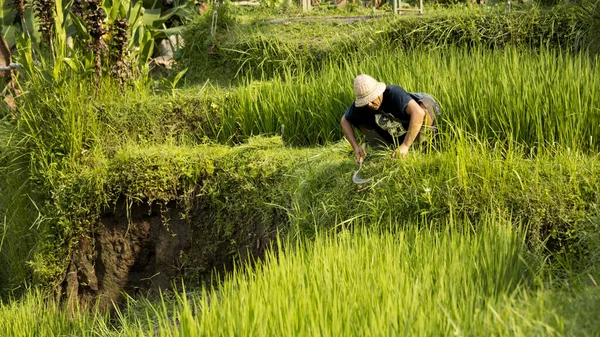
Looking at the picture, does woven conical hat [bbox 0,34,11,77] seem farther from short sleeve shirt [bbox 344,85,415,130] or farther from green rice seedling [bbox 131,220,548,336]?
green rice seedling [bbox 131,220,548,336]

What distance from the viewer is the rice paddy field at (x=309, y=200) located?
12.9 feet

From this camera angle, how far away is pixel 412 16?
855 cm

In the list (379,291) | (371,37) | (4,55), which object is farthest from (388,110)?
(4,55)

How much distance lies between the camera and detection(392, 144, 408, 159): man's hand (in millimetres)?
5656

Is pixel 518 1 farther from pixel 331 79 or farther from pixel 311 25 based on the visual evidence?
pixel 331 79

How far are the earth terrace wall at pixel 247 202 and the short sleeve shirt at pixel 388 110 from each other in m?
0.24

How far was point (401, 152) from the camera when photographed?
5672 millimetres

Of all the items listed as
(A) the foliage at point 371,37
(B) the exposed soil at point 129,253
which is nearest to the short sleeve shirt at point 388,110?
(B) the exposed soil at point 129,253

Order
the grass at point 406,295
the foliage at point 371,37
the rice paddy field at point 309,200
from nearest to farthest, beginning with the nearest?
the grass at point 406,295 → the rice paddy field at point 309,200 → the foliage at point 371,37

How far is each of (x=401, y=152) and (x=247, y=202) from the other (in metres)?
1.36

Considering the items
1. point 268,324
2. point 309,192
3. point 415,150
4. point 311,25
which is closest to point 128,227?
point 309,192

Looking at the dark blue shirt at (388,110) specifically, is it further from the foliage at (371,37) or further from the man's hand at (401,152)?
the foliage at (371,37)

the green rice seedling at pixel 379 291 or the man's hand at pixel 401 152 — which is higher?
the man's hand at pixel 401 152

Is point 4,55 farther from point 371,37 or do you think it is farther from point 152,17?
point 371,37
